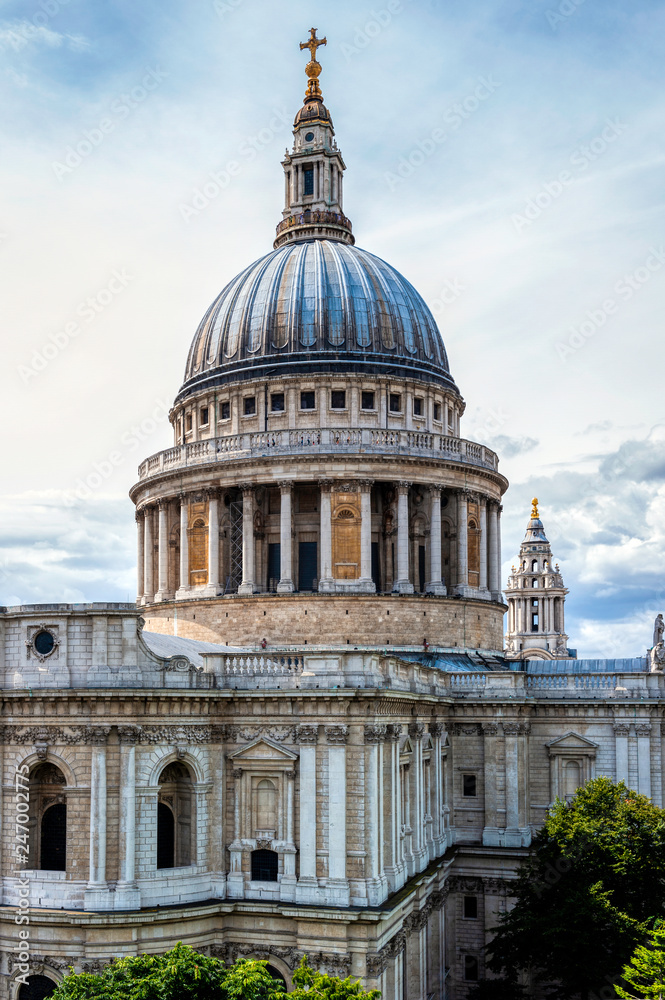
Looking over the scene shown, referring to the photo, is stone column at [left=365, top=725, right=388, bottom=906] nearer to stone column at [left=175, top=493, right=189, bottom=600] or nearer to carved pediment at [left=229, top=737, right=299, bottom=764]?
carved pediment at [left=229, top=737, right=299, bottom=764]

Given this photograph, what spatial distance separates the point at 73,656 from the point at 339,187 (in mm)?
40384

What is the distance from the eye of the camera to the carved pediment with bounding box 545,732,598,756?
51.5 m

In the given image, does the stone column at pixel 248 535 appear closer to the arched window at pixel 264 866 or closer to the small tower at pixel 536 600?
the arched window at pixel 264 866

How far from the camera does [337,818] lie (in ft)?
120

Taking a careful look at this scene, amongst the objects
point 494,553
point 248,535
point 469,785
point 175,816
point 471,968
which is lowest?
point 471,968

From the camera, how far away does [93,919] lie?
34750 mm

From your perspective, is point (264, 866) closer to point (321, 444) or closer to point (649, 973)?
point (649, 973)

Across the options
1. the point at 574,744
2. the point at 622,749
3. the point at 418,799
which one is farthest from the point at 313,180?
the point at 418,799

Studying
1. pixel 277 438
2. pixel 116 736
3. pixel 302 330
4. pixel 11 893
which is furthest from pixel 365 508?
pixel 11 893

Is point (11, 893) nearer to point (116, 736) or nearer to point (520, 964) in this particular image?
point (116, 736)

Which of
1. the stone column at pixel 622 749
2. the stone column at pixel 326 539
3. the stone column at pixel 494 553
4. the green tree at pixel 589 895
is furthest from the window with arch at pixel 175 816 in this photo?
the stone column at pixel 494 553

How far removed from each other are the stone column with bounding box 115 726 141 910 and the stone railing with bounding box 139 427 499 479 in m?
21.8

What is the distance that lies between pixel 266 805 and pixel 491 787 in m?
16.6

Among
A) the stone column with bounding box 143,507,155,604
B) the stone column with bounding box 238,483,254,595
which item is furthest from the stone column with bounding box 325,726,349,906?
the stone column with bounding box 143,507,155,604
